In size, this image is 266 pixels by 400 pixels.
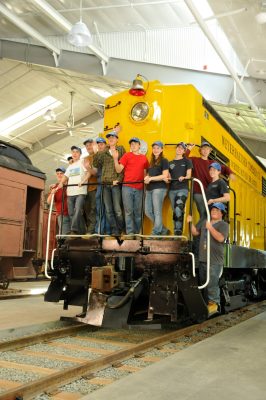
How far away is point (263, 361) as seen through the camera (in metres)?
3.81

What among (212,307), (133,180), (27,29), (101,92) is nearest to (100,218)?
(133,180)

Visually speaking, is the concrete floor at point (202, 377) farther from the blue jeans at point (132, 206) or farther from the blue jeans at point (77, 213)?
the blue jeans at point (77, 213)

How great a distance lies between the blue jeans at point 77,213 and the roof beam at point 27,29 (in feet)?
25.2

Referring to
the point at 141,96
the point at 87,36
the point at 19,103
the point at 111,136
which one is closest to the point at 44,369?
the point at 111,136

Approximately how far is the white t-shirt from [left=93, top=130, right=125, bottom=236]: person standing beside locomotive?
0.32m

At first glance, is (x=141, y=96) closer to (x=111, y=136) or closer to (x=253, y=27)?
(x=111, y=136)

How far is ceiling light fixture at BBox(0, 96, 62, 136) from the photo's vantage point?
20375 mm

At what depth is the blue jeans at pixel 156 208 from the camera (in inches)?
211

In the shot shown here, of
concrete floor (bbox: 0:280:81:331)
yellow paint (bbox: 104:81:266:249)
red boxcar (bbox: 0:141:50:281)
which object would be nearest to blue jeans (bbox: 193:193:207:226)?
yellow paint (bbox: 104:81:266:249)

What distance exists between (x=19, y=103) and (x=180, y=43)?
1019cm

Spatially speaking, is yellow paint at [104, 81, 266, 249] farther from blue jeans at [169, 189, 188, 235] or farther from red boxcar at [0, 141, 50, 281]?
red boxcar at [0, 141, 50, 281]

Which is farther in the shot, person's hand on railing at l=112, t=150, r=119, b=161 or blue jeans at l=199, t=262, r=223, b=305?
person's hand on railing at l=112, t=150, r=119, b=161

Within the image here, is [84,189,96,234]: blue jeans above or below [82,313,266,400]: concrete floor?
above

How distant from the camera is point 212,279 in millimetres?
5457
